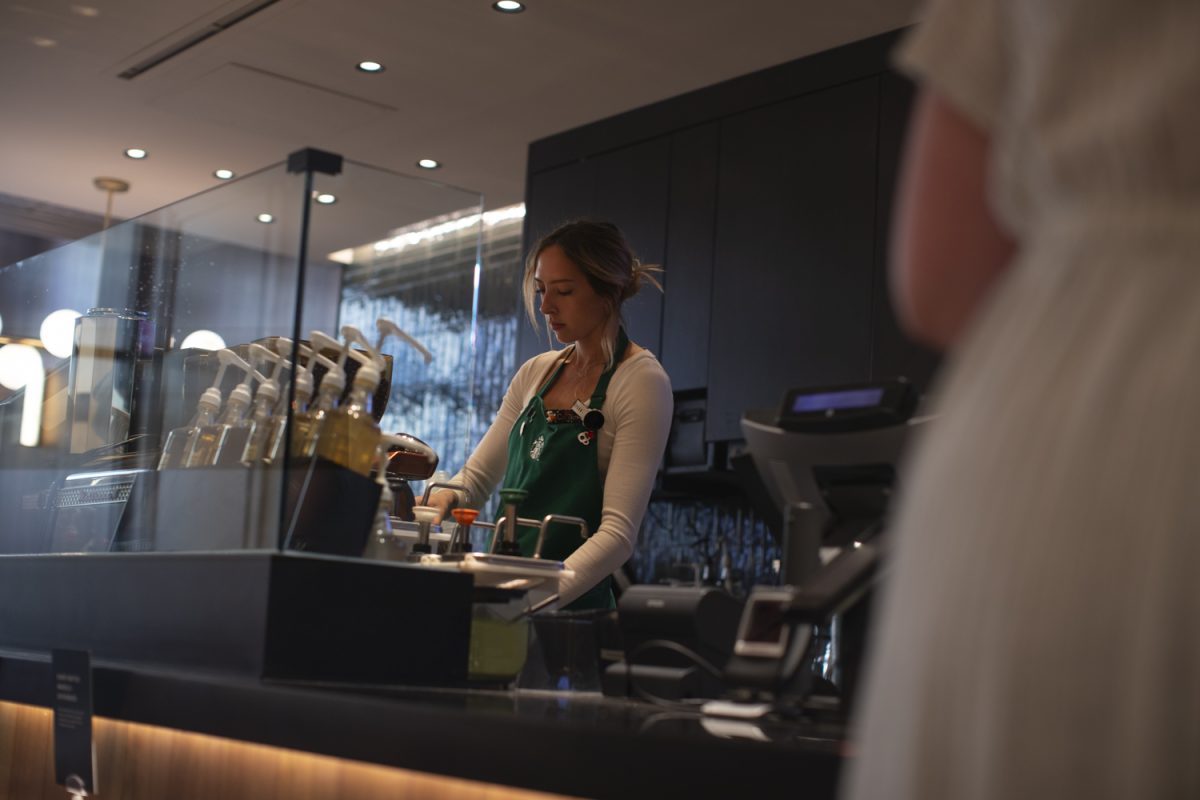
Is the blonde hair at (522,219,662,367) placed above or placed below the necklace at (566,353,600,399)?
above

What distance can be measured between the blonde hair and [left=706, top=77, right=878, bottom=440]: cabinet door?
1720 mm

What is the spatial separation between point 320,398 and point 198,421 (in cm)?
29

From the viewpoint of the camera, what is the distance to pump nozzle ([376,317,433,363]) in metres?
1.74

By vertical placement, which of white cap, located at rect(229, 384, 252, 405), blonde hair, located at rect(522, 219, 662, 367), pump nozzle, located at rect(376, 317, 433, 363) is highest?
blonde hair, located at rect(522, 219, 662, 367)

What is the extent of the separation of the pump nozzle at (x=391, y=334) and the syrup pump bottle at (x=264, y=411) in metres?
0.13

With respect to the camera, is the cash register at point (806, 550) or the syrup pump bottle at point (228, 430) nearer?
the cash register at point (806, 550)

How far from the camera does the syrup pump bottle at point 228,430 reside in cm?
171

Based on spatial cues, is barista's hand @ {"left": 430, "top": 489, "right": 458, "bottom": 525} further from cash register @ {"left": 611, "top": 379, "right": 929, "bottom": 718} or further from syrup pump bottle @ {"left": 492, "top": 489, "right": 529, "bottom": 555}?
cash register @ {"left": 611, "top": 379, "right": 929, "bottom": 718}

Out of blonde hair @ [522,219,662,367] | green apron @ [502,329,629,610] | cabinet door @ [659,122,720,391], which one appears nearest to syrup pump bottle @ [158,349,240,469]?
green apron @ [502,329,629,610]

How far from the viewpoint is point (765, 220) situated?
443cm

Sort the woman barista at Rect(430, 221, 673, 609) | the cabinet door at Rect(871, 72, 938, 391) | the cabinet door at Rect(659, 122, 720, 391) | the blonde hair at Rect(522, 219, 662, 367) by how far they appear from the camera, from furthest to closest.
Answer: the cabinet door at Rect(659, 122, 720, 391) < the cabinet door at Rect(871, 72, 938, 391) < the blonde hair at Rect(522, 219, 662, 367) < the woman barista at Rect(430, 221, 673, 609)

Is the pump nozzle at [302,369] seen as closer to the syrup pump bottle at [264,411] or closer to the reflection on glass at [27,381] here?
the syrup pump bottle at [264,411]

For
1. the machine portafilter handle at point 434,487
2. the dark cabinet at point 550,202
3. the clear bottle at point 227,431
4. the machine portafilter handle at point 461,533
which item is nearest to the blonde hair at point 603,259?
the machine portafilter handle at point 434,487

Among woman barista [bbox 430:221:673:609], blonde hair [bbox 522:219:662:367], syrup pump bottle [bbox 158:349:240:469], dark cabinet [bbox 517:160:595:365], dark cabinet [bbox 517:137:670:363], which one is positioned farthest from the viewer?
dark cabinet [bbox 517:160:595:365]
